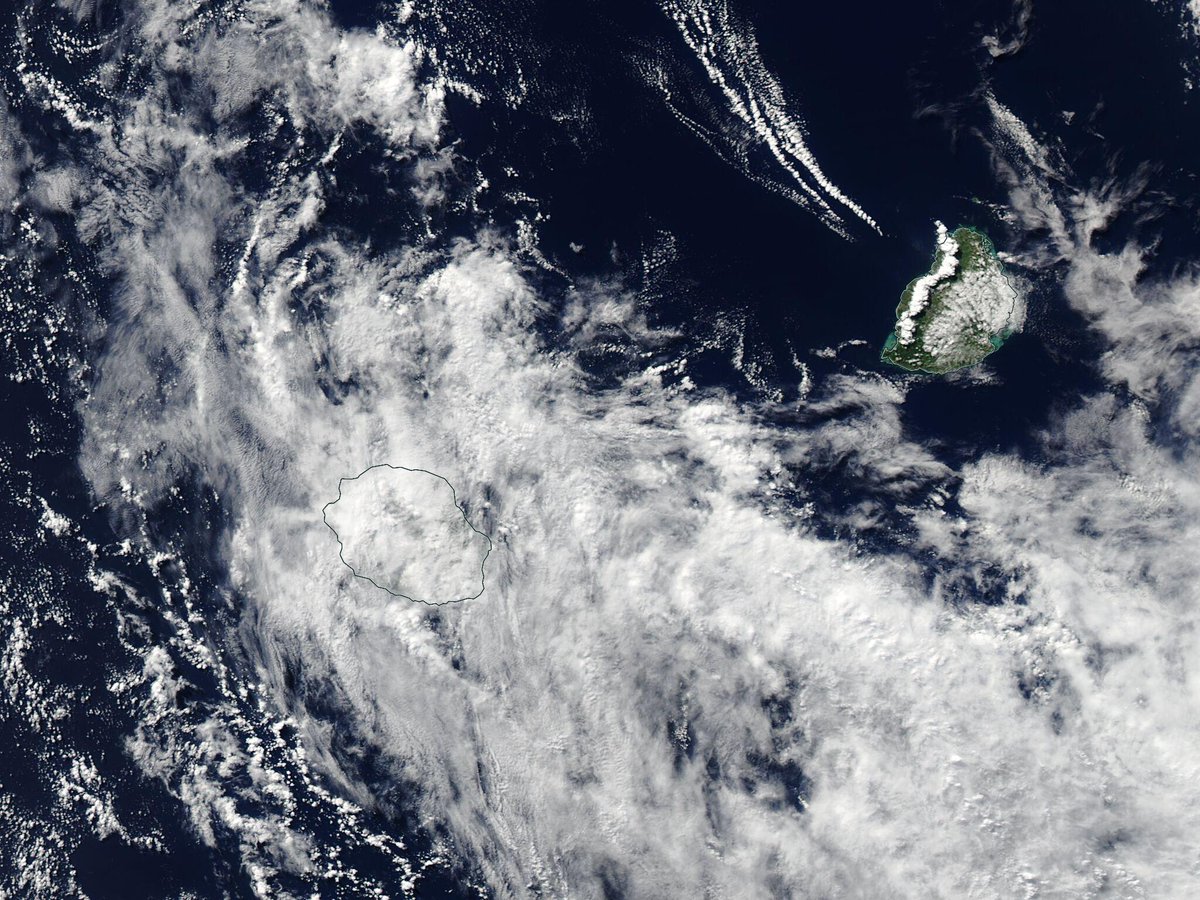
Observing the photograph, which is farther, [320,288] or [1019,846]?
[320,288]

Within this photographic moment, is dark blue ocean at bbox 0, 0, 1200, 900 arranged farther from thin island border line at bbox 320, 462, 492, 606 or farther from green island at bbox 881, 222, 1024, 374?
thin island border line at bbox 320, 462, 492, 606

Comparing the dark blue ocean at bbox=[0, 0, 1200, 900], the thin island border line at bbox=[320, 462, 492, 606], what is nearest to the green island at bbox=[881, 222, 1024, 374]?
the dark blue ocean at bbox=[0, 0, 1200, 900]

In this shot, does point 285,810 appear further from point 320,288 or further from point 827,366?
point 827,366

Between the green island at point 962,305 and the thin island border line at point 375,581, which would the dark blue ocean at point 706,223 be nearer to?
the green island at point 962,305

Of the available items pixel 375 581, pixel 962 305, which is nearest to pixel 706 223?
pixel 962 305

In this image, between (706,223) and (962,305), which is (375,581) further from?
(962,305)

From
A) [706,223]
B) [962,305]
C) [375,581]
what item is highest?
[706,223]

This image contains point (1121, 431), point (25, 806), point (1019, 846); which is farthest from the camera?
point (25, 806)

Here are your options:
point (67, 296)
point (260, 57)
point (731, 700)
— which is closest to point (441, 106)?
point (260, 57)

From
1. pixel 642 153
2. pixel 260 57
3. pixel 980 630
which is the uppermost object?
pixel 260 57
